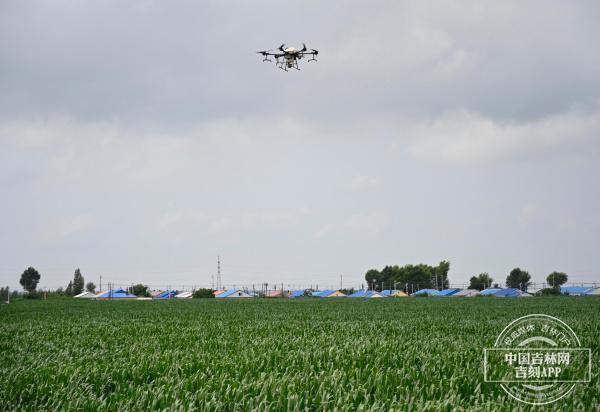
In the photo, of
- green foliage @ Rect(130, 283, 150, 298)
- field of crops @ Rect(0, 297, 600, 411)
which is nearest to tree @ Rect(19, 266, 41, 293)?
green foliage @ Rect(130, 283, 150, 298)

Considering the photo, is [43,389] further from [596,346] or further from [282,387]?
[596,346]

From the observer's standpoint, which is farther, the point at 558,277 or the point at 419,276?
the point at 558,277

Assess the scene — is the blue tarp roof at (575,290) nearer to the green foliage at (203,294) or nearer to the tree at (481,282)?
the tree at (481,282)

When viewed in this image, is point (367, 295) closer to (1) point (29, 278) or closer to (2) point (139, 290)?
(2) point (139, 290)

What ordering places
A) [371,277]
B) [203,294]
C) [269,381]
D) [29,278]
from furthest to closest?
[371,277], [29,278], [203,294], [269,381]

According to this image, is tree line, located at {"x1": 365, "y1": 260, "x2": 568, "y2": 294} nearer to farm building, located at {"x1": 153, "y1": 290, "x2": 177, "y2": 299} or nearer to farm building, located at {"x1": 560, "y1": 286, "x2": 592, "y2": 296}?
farm building, located at {"x1": 560, "y1": 286, "x2": 592, "y2": 296}

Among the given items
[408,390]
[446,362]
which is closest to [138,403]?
[408,390]

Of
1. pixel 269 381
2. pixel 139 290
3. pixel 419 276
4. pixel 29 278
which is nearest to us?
pixel 269 381

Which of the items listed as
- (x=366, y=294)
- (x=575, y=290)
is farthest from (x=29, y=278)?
(x=575, y=290)
